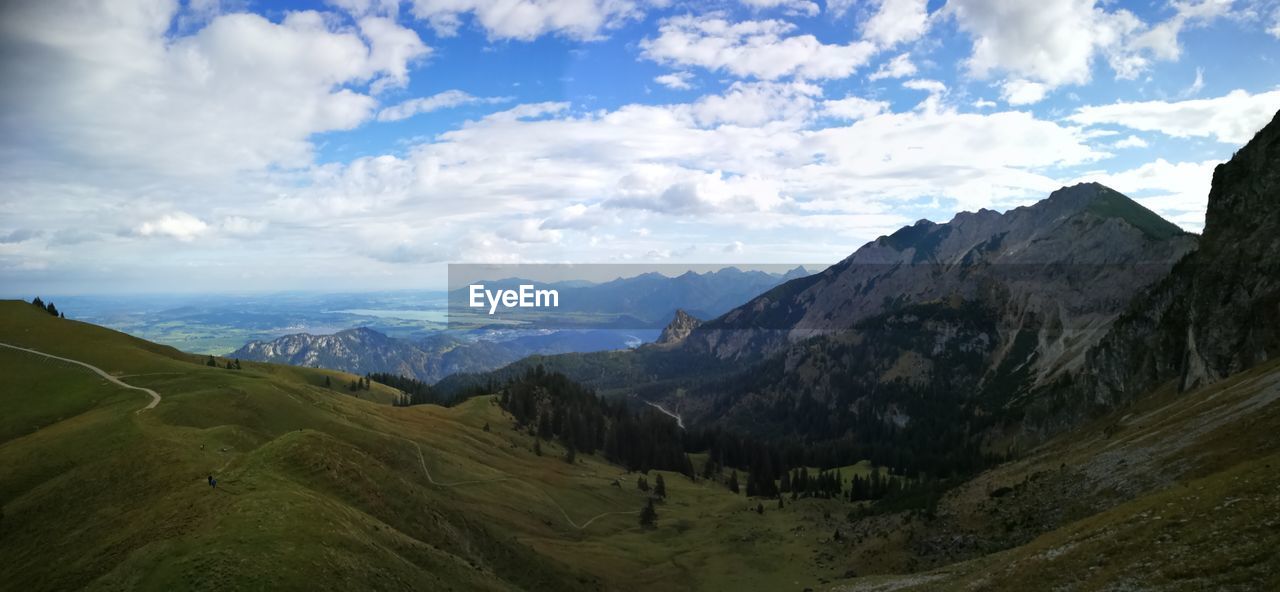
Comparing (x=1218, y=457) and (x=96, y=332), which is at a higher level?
(x=96, y=332)

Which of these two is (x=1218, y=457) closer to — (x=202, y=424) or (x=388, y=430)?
(x=202, y=424)

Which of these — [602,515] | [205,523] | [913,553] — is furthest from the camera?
[602,515]

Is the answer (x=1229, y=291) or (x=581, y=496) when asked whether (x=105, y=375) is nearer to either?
(x=581, y=496)

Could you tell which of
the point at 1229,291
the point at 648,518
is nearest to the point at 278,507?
the point at 648,518

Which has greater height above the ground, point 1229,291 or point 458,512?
point 1229,291

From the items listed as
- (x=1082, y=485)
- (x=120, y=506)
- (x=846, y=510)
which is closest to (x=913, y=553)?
(x=1082, y=485)

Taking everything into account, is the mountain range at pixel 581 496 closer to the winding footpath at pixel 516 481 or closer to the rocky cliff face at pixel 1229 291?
the rocky cliff face at pixel 1229 291

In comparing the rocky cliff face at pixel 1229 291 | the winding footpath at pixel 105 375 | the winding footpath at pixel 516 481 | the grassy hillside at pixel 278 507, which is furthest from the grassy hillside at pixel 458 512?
the rocky cliff face at pixel 1229 291
